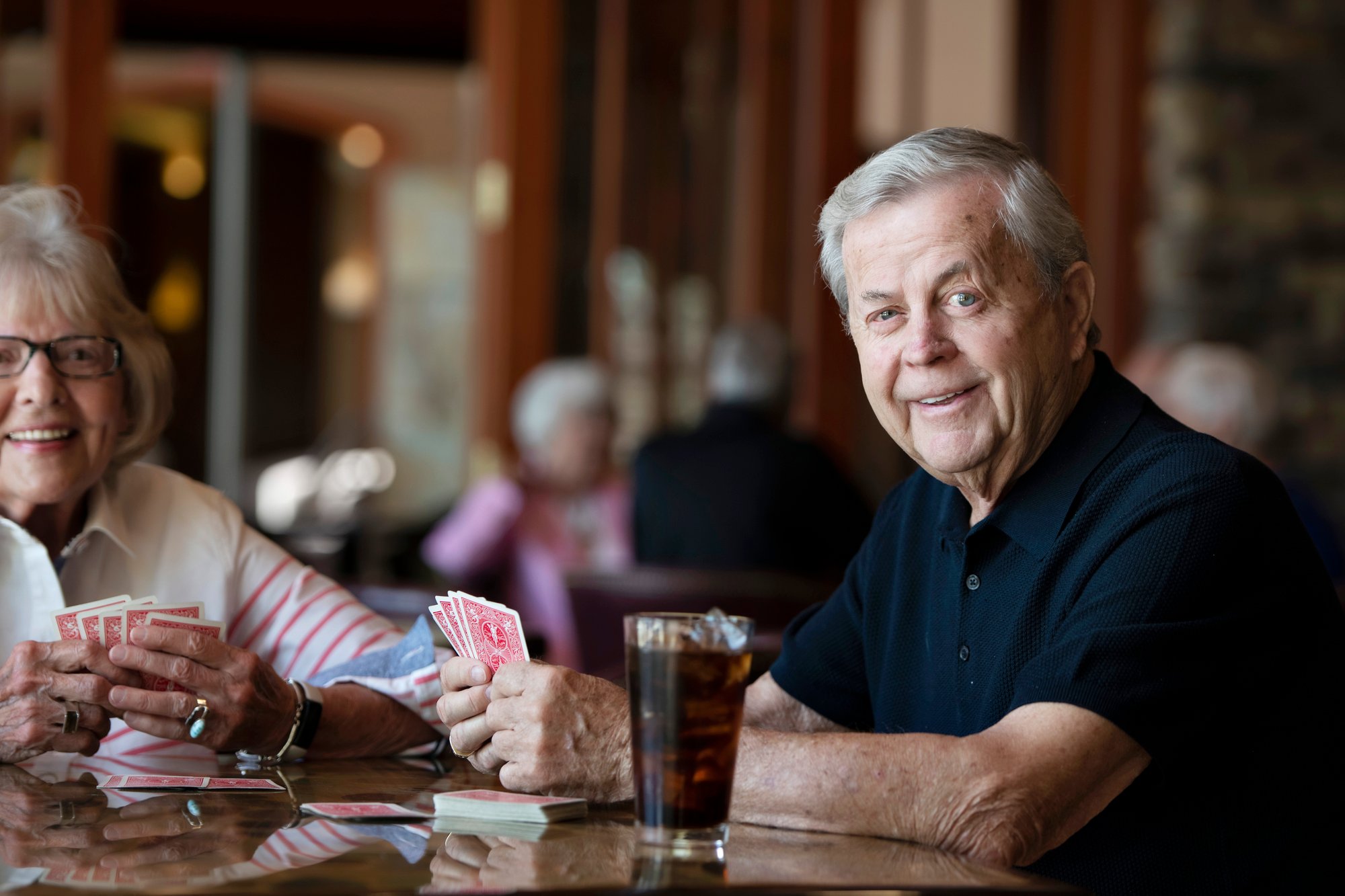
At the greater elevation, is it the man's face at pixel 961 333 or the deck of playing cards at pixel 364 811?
the man's face at pixel 961 333

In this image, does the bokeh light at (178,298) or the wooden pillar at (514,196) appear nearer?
the wooden pillar at (514,196)

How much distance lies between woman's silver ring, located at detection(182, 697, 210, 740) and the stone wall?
17.5 feet

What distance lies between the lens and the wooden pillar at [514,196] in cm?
558

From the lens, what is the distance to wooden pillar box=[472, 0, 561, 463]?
5.58 meters

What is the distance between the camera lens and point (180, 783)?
1531mm

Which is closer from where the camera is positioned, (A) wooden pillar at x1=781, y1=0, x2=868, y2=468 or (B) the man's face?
(B) the man's face

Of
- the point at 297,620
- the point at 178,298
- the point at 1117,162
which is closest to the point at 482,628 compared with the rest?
the point at 297,620

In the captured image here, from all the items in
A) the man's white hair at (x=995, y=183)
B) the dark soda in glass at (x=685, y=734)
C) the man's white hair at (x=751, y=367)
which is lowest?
the man's white hair at (x=751, y=367)

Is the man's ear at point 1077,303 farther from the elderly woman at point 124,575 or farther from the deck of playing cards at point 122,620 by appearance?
the deck of playing cards at point 122,620

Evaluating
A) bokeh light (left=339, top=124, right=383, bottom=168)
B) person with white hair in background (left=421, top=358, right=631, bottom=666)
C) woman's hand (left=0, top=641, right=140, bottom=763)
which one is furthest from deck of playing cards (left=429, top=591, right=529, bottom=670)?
bokeh light (left=339, top=124, right=383, bottom=168)

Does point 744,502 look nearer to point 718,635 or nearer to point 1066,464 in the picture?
point 1066,464

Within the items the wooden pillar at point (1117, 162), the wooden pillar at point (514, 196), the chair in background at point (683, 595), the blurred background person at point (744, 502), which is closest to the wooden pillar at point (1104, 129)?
the wooden pillar at point (1117, 162)

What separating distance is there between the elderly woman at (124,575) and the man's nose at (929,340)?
26.4 inches

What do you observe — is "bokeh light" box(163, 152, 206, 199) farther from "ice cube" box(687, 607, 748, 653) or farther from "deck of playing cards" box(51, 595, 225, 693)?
"ice cube" box(687, 607, 748, 653)
